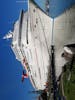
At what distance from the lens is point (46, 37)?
124cm

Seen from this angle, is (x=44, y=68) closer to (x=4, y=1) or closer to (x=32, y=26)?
(x=32, y=26)

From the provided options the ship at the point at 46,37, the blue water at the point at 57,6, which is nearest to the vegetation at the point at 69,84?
the ship at the point at 46,37

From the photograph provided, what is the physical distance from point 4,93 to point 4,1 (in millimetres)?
872

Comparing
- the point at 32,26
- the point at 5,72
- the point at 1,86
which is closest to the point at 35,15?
the point at 32,26

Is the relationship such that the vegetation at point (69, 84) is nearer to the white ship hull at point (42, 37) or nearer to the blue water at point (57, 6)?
the white ship hull at point (42, 37)

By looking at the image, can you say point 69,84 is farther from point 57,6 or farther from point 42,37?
point 57,6

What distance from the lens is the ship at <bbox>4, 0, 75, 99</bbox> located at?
1202 millimetres

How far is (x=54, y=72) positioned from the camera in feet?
4.26

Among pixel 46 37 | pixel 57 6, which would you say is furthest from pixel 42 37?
pixel 57 6

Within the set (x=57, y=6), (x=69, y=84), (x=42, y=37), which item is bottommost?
(x=69, y=84)

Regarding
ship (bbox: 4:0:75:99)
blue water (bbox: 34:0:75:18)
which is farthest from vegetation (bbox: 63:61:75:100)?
blue water (bbox: 34:0:75:18)

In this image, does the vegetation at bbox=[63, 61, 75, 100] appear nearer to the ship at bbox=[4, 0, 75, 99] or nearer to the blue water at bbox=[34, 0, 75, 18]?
the ship at bbox=[4, 0, 75, 99]

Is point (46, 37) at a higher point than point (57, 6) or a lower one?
lower

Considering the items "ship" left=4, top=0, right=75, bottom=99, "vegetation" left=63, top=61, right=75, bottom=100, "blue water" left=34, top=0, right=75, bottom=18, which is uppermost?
"blue water" left=34, top=0, right=75, bottom=18
